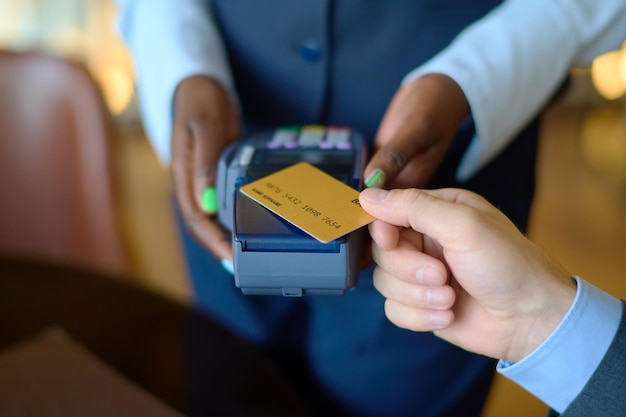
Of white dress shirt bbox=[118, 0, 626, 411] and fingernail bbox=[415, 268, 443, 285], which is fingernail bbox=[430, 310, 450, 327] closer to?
fingernail bbox=[415, 268, 443, 285]

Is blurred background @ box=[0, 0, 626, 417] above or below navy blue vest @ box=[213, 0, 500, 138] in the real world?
below

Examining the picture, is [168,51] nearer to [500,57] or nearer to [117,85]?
[500,57]

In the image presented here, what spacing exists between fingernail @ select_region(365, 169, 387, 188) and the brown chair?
60 centimetres

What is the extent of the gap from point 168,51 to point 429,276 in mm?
430

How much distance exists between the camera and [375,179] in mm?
526

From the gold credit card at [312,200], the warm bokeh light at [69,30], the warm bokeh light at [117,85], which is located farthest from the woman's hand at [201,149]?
the warm bokeh light at [117,85]

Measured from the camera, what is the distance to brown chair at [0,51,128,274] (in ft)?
3.31

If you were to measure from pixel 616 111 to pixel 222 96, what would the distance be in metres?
2.24

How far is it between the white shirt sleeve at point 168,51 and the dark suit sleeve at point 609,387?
48 centimetres

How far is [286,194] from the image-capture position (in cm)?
51

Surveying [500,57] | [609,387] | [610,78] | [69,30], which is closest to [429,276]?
[609,387]

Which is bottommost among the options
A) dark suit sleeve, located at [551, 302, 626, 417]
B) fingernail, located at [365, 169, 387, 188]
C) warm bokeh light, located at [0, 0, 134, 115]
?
warm bokeh light, located at [0, 0, 134, 115]

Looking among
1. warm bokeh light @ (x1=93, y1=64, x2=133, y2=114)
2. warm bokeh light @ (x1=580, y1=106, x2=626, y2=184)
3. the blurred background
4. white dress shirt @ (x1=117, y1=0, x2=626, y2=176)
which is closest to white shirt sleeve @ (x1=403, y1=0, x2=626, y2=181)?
white dress shirt @ (x1=117, y1=0, x2=626, y2=176)

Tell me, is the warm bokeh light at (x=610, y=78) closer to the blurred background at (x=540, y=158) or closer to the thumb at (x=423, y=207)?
the blurred background at (x=540, y=158)
